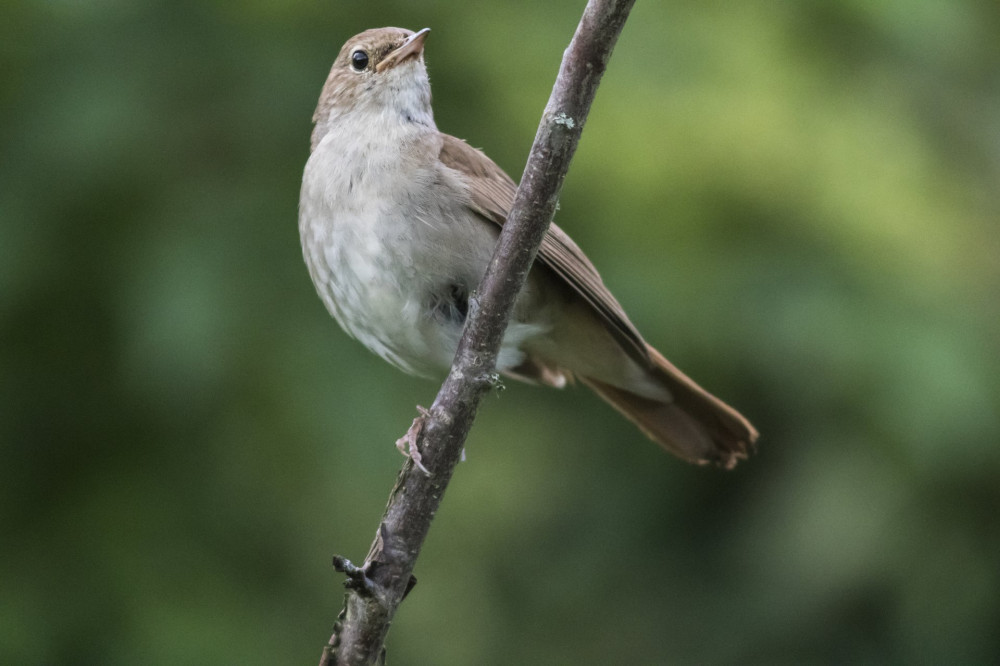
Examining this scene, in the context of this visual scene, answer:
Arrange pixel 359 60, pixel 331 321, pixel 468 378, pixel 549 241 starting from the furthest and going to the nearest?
1. pixel 331 321
2. pixel 359 60
3. pixel 549 241
4. pixel 468 378

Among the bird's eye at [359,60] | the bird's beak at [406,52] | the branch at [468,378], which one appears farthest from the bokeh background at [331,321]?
the branch at [468,378]

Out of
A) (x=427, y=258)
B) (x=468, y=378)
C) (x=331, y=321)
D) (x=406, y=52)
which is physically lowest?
(x=468, y=378)

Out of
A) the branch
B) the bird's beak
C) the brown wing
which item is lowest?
the branch

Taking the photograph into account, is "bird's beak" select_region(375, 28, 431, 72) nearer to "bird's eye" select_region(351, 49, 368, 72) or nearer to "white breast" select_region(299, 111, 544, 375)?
"bird's eye" select_region(351, 49, 368, 72)

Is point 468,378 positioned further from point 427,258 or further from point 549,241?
point 549,241

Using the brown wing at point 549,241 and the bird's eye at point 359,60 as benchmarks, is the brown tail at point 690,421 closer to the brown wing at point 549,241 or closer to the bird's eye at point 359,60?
the brown wing at point 549,241

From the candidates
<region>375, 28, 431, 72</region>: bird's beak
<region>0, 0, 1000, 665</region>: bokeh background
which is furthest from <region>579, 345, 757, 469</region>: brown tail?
<region>375, 28, 431, 72</region>: bird's beak

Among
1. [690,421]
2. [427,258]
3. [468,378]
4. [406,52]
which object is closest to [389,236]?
[427,258]
